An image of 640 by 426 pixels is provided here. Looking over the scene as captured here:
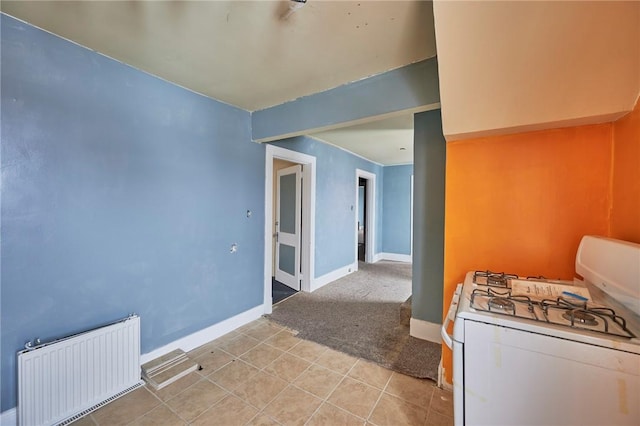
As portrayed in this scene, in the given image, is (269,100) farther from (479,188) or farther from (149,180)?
(479,188)

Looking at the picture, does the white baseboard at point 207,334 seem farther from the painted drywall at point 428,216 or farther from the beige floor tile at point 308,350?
the painted drywall at point 428,216

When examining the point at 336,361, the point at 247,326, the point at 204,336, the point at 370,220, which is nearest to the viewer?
the point at 336,361

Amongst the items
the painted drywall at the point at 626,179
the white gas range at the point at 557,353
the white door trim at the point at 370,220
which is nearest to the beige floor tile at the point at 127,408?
the white gas range at the point at 557,353

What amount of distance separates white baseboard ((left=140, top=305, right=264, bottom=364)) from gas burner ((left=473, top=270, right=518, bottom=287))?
2.35 meters

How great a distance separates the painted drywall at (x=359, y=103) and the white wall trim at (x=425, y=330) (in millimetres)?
2012

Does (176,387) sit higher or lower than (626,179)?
lower

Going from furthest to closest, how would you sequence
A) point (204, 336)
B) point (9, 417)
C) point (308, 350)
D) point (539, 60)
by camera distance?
point (204, 336) → point (308, 350) → point (9, 417) → point (539, 60)

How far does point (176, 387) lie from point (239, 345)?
0.64 meters

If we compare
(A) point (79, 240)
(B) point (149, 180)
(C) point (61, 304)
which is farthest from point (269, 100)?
(C) point (61, 304)

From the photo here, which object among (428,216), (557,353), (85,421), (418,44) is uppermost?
(418,44)

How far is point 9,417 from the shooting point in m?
1.45

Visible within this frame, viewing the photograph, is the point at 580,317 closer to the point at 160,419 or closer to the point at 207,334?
the point at 160,419

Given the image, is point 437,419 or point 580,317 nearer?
point 580,317

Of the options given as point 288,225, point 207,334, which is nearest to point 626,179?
point 207,334
